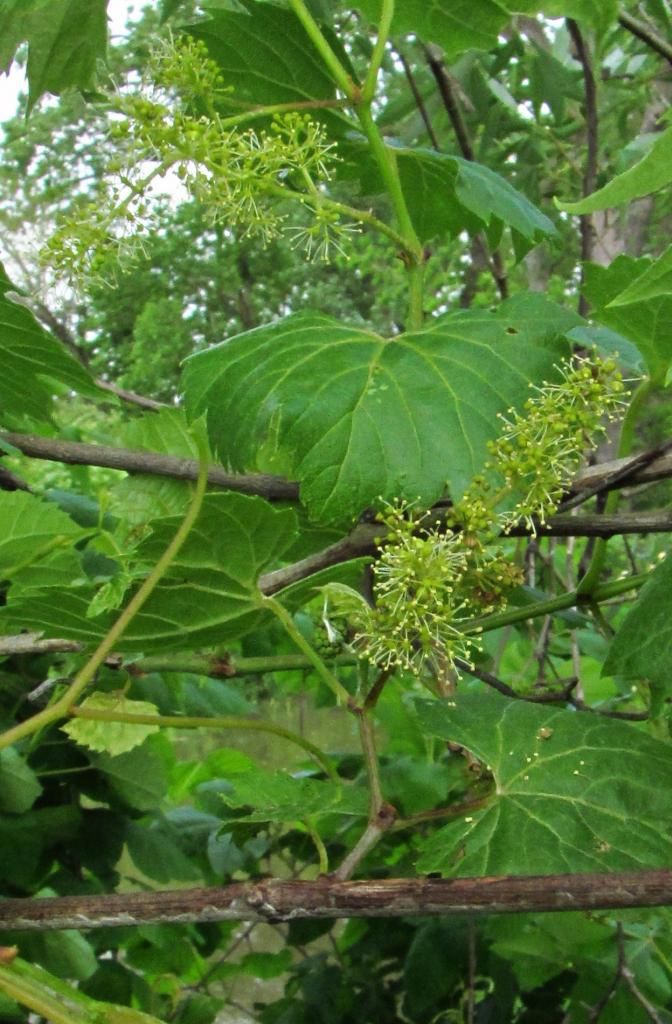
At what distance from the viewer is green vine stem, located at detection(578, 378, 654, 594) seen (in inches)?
16.2

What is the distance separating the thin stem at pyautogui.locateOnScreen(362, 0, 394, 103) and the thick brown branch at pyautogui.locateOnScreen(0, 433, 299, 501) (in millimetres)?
172

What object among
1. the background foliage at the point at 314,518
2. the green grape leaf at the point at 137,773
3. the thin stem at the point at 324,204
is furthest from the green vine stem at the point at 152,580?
the green grape leaf at the point at 137,773

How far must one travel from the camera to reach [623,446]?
44 centimetres

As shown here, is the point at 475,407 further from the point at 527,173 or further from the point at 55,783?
the point at 527,173

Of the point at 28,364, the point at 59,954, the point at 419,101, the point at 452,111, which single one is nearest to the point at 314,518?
the point at 28,364

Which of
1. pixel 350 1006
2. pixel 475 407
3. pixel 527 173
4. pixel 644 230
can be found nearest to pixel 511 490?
pixel 475 407

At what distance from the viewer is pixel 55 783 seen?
31.7 inches

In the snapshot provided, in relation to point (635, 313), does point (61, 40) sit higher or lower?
higher

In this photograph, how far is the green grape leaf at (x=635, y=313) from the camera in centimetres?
38

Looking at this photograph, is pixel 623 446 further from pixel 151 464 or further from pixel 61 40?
pixel 61 40

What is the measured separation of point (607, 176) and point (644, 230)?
44 cm

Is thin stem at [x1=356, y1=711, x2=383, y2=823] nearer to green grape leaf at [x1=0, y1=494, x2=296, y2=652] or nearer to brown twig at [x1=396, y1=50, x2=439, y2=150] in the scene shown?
green grape leaf at [x1=0, y1=494, x2=296, y2=652]

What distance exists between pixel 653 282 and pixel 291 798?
0.23 metres

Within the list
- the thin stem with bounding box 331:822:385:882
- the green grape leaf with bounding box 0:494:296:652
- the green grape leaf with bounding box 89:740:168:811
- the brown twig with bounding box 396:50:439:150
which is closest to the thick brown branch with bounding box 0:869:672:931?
the thin stem with bounding box 331:822:385:882
